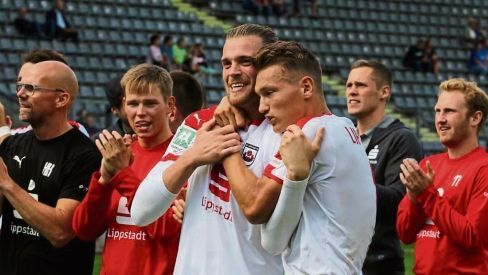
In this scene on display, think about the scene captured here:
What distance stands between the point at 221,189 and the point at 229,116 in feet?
1.01

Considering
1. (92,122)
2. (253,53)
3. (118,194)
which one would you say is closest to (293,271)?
(253,53)

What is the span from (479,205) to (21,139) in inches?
97.2

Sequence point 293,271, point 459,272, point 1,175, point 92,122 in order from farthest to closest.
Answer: point 92,122, point 459,272, point 1,175, point 293,271

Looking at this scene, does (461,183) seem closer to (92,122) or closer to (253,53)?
(253,53)

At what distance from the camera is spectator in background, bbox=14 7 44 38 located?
20719 mm

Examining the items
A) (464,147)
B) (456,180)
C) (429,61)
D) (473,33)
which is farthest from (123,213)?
(473,33)

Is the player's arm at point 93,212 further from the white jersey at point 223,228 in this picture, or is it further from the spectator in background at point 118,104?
the spectator in background at point 118,104

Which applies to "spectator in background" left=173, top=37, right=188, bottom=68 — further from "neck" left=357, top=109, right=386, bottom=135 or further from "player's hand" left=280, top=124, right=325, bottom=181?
"player's hand" left=280, top=124, right=325, bottom=181

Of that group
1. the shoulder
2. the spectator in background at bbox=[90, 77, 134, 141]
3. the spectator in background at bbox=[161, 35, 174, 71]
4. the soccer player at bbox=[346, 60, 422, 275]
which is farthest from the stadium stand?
the shoulder

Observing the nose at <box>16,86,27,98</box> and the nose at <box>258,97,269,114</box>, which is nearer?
the nose at <box>258,97,269,114</box>

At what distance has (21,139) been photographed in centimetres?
569

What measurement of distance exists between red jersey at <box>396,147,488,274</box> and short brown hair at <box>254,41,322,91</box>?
155cm

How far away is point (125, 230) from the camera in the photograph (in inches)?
204

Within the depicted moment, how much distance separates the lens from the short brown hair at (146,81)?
5270 millimetres
